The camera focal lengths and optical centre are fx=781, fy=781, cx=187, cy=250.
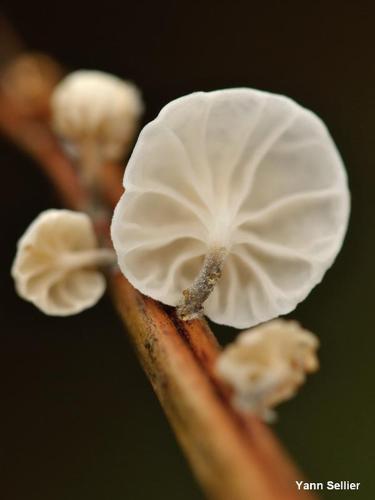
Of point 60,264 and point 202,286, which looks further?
point 60,264

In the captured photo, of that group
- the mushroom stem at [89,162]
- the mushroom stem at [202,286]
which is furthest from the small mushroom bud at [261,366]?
the mushroom stem at [89,162]

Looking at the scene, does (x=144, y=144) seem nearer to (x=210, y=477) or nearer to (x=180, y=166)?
(x=180, y=166)

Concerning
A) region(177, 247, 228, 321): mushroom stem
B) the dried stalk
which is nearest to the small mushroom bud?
the dried stalk

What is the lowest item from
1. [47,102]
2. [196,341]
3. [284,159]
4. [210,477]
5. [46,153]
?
[210,477]

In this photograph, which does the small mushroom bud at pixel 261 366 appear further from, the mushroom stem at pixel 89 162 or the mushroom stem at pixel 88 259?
the mushroom stem at pixel 89 162

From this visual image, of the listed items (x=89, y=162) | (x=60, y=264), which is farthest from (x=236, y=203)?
(x=89, y=162)

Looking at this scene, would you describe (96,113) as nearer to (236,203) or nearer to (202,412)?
(236,203)

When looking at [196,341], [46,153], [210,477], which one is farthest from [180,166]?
[46,153]
